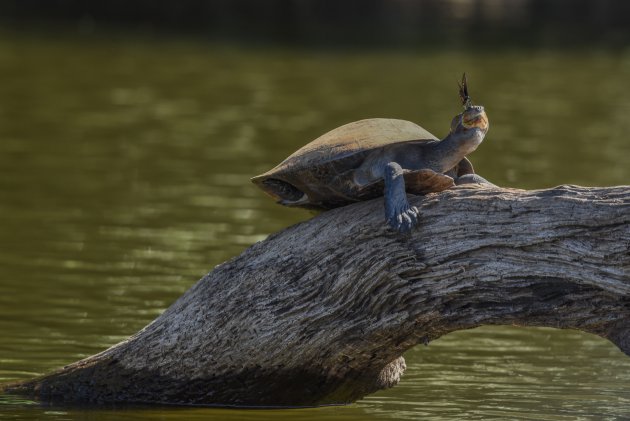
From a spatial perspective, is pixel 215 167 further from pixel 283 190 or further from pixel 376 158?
pixel 376 158

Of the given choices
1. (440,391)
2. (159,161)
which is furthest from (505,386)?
(159,161)

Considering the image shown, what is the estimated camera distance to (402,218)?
574 cm

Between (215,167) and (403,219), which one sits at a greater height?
(215,167)

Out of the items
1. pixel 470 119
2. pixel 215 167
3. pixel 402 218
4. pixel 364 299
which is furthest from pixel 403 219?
pixel 215 167

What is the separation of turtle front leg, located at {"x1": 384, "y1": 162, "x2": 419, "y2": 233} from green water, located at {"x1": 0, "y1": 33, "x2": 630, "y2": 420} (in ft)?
4.15

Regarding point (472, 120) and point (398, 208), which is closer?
point (398, 208)

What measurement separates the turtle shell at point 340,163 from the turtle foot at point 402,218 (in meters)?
0.23

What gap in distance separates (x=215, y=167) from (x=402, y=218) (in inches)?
318

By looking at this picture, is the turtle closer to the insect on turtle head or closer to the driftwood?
the insect on turtle head

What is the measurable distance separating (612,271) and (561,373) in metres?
2.22

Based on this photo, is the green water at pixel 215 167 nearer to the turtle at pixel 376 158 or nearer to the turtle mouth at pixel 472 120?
the turtle at pixel 376 158

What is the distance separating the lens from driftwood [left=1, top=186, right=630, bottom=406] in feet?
18.5

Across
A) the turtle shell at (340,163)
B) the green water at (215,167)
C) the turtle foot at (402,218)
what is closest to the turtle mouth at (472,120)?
the turtle shell at (340,163)

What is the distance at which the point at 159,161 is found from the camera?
13898 millimetres
